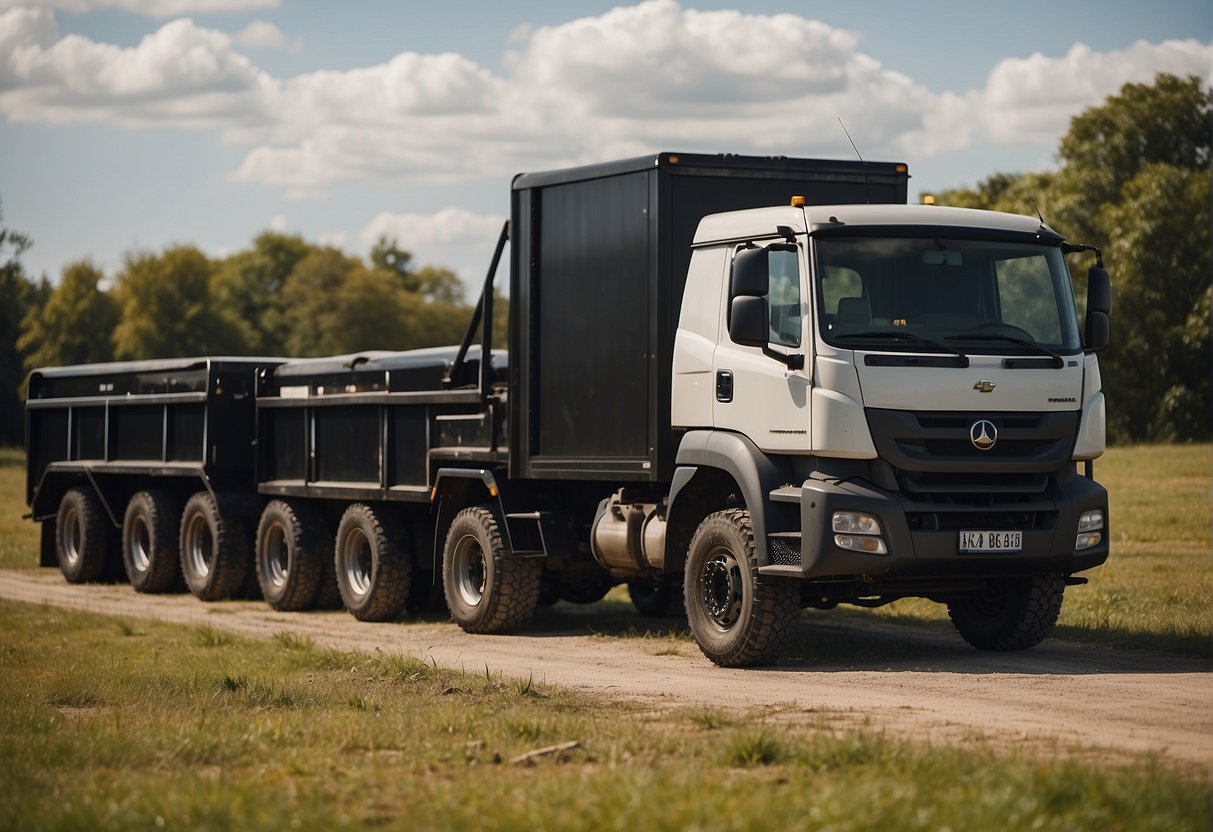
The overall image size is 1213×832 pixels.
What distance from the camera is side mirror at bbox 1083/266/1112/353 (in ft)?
41.0

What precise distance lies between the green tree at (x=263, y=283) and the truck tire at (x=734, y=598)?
342ft

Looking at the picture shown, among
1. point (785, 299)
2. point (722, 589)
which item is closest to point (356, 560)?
point (722, 589)

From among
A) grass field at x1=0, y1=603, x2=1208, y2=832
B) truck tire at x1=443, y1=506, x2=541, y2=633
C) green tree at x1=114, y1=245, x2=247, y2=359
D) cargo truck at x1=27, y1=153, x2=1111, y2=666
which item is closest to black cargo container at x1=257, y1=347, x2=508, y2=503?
cargo truck at x1=27, y1=153, x2=1111, y2=666

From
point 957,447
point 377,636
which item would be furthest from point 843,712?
point 377,636

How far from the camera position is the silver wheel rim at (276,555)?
776 inches

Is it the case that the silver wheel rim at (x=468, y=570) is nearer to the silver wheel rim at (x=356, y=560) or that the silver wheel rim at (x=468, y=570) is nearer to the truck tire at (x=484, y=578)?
the truck tire at (x=484, y=578)

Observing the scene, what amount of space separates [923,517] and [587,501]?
14.2 feet

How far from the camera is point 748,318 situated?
11938 millimetres

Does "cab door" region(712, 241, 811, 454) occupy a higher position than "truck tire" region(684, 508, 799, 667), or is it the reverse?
"cab door" region(712, 241, 811, 454)

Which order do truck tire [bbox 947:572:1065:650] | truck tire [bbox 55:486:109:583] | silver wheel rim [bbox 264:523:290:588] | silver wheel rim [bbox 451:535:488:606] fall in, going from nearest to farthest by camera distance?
truck tire [bbox 947:572:1065:650]
silver wheel rim [bbox 451:535:488:606]
silver wheel rim [bbox 264:523:290:588]
truck tire [bbox 55:486:109:583]

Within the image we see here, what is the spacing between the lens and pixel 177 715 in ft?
34.6

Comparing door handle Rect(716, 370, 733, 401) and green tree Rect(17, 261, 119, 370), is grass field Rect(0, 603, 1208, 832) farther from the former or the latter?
green tree Rect(17, 261, 119, 370)

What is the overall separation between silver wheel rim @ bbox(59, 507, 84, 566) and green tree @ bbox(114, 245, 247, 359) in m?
79.0

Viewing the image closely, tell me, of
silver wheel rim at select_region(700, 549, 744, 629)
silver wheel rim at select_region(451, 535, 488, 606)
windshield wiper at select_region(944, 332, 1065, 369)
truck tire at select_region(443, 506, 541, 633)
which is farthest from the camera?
silver wheel rim at select_region(451, 535, 488, 606)
